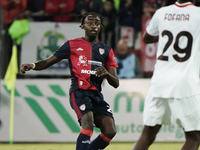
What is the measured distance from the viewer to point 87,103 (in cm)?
541

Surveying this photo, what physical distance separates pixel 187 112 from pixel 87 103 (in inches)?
51.3

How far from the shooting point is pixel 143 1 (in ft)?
30.7

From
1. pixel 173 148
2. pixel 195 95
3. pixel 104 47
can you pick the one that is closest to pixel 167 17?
pixel 195 95

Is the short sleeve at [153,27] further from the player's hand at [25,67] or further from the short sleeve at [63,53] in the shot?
the player's hand at [25,67]

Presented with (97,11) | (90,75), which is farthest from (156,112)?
(97,11)

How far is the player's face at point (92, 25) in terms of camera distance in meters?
5.62

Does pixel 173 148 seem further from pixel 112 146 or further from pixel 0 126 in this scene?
pixel 0 126

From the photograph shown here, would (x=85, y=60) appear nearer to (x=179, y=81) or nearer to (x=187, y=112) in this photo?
(x=179, y=81)

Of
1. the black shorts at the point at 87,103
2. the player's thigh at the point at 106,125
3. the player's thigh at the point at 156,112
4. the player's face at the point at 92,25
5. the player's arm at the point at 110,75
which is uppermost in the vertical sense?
the player's face at the point at 92,25

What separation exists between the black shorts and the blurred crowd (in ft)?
11.1

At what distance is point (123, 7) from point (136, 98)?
72.0 inches

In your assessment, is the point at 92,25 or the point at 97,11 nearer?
the point at 92,25

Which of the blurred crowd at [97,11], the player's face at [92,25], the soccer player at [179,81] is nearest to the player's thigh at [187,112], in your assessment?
the soccer player at [179,81]

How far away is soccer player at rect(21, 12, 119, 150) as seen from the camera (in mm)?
5456
